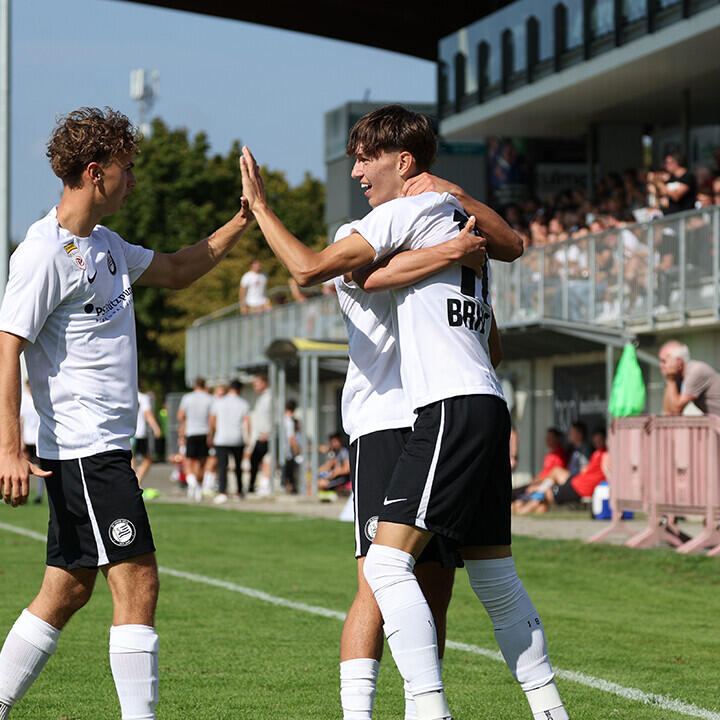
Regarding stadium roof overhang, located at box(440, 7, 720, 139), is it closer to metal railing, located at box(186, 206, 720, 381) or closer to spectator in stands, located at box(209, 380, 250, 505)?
metal railing, located at box(186, 206, 720, 381)

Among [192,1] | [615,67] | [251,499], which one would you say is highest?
[192,1]

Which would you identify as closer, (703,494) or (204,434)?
(703,494)

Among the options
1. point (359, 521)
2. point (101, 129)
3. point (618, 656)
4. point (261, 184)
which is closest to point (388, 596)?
point (359, 521)

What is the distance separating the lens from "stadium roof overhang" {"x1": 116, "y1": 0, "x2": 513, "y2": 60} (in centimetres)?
4294

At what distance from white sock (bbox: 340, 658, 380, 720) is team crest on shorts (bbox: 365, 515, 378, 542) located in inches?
15.7

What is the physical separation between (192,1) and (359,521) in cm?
3949

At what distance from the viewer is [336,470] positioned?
96.8 feet

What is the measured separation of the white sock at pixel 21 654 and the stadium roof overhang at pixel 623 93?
70.3 ft

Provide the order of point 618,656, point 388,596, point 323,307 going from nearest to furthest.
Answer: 1. point 388,596
2. point 618,656
3. point 323,307

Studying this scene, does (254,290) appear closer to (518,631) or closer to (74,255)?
(74,255)

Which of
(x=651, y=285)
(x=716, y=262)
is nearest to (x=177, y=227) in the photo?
(x=651, y=285)

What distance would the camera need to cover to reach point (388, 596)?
15.2 feet

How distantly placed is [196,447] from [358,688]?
75.5 ft

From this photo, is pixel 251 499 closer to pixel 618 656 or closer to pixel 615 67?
pixel 615 67
